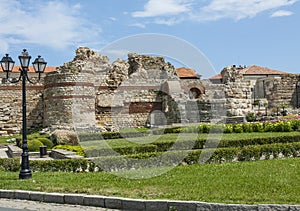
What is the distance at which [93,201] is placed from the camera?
8.26m

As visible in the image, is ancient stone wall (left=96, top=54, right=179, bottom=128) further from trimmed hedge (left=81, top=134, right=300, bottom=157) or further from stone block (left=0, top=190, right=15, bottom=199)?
stone block (left=0, top=190, right=15, bottom=199)

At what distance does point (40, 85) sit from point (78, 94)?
13.2 ft

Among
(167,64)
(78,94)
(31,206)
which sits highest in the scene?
(167,64)

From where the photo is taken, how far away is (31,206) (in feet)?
28.0

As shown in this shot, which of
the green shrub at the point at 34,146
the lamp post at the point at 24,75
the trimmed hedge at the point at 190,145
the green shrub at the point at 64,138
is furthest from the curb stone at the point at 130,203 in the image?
the green shrub at the point at 64,138

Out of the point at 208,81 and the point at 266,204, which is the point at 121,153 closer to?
the point at 266,204

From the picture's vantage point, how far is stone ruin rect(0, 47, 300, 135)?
26.1m

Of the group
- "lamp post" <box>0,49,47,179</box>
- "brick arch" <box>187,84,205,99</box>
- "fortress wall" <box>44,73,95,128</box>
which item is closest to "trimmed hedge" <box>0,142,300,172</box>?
"lamp post" <box>0,49,47,179</box>

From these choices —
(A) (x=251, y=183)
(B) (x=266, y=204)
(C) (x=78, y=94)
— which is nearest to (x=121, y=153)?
(A) (x=251, y=183)

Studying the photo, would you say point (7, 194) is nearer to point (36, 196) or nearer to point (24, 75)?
point (36, 196)

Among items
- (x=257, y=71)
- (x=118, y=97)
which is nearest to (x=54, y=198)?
(x=118, y=97)

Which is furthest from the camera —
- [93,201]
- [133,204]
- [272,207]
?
[93,201]

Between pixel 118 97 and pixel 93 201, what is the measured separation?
21.0 m

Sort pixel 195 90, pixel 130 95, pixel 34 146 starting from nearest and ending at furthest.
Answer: pixel 34 146
pixel 130 95
pixel 195 90
